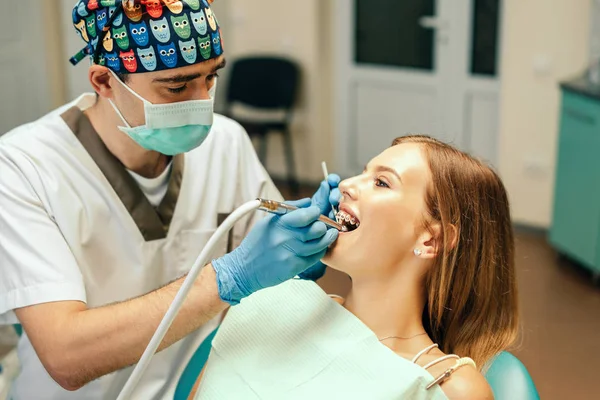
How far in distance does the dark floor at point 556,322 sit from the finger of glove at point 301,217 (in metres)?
1.56

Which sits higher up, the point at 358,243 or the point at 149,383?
the point at 358,243

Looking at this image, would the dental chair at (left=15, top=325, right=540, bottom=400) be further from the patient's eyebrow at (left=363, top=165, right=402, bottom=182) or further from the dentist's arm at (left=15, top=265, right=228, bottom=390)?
the dentist's arm at (left=15, top=265, right=228, bottom=390)

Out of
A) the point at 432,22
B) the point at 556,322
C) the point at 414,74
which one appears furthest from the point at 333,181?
the point at 414,74

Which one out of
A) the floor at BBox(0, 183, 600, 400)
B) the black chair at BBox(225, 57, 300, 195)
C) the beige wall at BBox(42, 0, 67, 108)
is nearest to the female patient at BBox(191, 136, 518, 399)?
the floor at BBox(0, 183, 600, 400)

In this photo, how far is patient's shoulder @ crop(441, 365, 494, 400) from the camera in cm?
147

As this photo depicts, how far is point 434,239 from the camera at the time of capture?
1617mm

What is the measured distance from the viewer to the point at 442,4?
465 centimetres

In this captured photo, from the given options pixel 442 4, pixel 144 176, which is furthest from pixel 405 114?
pixel 144 176

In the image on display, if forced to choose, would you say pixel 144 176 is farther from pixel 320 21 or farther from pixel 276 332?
pixel 320 21

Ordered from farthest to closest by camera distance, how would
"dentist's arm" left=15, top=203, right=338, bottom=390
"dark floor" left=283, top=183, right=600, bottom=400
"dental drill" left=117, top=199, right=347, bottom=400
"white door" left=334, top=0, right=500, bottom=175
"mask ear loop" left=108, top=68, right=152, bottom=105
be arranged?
"white door" left=334, top=0, right=500, bottom=175 < "dark floor" left=283, top=183, right=600, bottom=400 < "mask ear loop" left=108, top=68, right=152, bottom=105 < "dentist's arm" left=15, top=203, right=338, bottom=390 < "dental drill" left=117, top=199, right=347, bottom=400

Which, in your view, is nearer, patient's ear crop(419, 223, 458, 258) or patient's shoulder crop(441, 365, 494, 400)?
patient's shoulder crop(441, 365, 494, 400)

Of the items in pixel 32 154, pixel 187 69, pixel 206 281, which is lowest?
pixel 206 281

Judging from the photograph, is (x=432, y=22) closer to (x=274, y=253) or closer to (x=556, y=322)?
(x=556, y=322)

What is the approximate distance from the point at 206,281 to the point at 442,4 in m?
3.43
